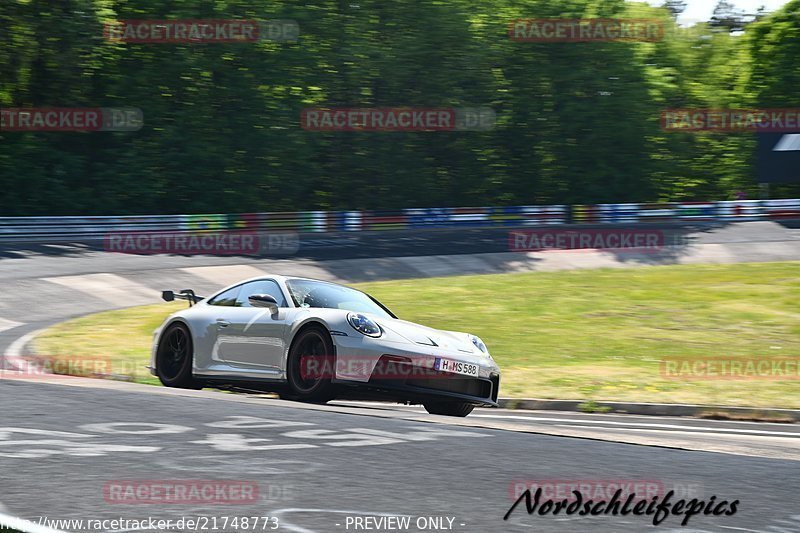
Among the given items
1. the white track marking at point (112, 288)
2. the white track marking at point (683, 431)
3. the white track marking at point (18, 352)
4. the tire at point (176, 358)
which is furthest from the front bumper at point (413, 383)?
the white track marking at point (112, 288)

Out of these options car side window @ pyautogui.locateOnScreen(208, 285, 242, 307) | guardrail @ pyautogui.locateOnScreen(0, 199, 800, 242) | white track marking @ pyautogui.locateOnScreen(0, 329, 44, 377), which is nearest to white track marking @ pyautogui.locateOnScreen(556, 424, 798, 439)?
car side window @ pyautogui.locateOnScreen(208, 285, 242, 307)

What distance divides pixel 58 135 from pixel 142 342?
25027mm

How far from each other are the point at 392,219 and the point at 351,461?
35.5m

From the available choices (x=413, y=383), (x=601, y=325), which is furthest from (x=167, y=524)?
(x=601, y=325)

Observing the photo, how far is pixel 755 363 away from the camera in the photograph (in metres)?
15.9

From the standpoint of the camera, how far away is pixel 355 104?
151 ft

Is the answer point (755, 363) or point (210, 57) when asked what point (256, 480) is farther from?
point (210, 57)

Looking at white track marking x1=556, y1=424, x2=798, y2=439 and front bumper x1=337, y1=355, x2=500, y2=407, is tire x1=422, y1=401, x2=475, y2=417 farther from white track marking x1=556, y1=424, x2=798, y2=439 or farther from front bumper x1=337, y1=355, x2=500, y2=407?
white track marking x1=556, y1=424, x2=798, y2=439

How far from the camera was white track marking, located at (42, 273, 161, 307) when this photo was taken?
78.1 feet

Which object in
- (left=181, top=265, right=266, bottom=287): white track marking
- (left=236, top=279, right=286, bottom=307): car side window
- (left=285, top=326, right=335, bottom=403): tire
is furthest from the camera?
(left=181, top=265, right=266, bottom=287): white track marking

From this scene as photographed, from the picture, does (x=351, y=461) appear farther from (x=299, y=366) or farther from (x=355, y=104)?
(x=355, y=104)

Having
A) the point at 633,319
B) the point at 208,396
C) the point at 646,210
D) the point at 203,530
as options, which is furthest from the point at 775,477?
the point at 646,210

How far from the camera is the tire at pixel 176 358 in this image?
11.1 m

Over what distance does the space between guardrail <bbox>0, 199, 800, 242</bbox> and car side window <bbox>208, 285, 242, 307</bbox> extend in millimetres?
23298
